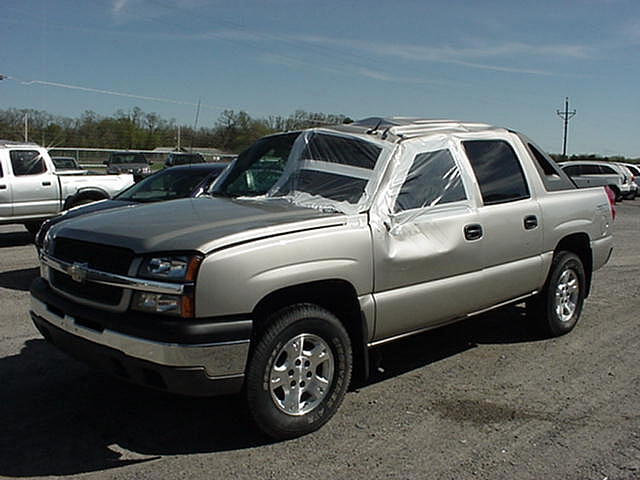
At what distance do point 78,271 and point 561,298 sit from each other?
4.33 meters

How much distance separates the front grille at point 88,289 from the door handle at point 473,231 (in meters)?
2.52

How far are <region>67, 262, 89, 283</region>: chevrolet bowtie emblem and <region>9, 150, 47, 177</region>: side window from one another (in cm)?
928

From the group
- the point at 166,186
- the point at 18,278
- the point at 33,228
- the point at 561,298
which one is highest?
the point at 166,186

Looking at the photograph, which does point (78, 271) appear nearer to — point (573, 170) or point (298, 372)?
point (298, 372)

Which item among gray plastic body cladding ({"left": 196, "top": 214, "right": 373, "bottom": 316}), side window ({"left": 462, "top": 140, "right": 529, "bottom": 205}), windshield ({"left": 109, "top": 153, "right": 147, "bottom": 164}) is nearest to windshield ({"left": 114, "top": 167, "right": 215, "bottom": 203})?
side window ({"left": 462, "top": 140, "right": 529, "bottom": 205})

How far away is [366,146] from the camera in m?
4.80

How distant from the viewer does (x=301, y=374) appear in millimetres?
3875

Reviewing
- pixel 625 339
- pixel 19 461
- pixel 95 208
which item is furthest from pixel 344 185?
pixel 95 208

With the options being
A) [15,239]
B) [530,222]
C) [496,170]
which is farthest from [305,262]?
[15,239]

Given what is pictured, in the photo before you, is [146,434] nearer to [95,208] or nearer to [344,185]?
[344,185]

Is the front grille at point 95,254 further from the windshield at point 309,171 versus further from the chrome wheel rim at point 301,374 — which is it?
the windshield at point 309,171

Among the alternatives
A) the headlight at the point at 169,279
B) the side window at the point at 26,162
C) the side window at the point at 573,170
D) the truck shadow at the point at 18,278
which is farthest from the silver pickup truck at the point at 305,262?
the side window at the point at 573,170

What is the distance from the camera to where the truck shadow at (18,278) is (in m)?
8.05

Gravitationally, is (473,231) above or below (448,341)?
above
